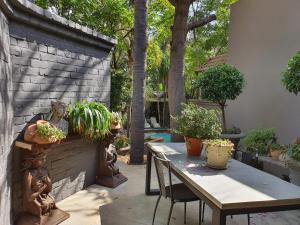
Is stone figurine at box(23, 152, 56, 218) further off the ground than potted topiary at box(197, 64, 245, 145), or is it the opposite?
potted topiary at box(197, 64, 245, 145)

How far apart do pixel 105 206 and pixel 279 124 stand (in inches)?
159

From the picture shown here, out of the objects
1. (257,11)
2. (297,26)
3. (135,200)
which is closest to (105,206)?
(135,200)

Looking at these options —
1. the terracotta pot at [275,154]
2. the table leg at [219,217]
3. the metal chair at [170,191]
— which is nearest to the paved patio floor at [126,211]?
the metal chair at [170,191]

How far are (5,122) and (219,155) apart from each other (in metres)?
1.94

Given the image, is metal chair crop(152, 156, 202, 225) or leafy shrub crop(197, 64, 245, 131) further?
leafy shrub crop(197, 64, 245, 131)

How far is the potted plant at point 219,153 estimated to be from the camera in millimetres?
2674

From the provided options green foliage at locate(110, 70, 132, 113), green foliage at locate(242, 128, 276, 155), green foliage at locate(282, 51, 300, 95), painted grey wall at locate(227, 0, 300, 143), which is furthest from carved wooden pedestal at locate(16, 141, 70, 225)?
painted grey wall at locate(227, 0, 300, 143)

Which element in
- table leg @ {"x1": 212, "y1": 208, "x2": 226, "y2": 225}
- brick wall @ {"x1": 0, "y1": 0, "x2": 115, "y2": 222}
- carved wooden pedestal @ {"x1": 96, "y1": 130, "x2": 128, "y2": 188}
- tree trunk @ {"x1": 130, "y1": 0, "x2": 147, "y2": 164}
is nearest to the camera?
table leg @ {"x1": 212, "y1": 208, "x2": 226, "y2": 225}

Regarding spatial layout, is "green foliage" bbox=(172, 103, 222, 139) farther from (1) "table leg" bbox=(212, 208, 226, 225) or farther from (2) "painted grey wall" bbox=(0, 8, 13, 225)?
(2) "painted grey wall" bbox=(0, 8, 13, 225)

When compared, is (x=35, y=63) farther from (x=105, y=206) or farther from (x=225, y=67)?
(x=225, y=67)

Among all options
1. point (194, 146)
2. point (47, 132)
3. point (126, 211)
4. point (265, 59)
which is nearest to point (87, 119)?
point (47, 132)

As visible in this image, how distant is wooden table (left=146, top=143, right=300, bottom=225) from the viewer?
6.21 feet

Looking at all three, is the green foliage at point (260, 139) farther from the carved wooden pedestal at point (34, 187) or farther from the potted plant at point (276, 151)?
the carved wooden pedestal at point (34, 187)

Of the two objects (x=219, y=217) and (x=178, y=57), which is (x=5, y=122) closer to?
(x=219, y=217)
